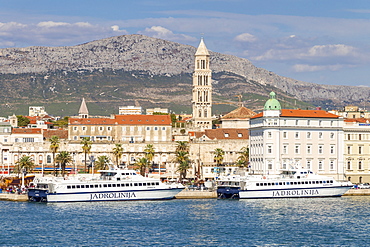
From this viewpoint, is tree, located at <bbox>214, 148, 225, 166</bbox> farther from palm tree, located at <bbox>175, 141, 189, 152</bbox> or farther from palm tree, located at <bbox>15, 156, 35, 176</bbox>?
palm tree, located at <bbox>15, 156, 35, 176</bbox>

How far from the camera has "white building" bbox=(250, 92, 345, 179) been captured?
11956 centimetres

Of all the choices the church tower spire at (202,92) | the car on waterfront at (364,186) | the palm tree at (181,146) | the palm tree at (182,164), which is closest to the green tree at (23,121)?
the church tower spire at (202,92)

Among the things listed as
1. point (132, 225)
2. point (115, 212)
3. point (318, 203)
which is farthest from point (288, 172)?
point (132, 225)

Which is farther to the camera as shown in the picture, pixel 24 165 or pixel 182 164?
pixel 182 164

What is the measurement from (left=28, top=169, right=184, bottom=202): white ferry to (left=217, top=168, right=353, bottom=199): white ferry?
6.99m

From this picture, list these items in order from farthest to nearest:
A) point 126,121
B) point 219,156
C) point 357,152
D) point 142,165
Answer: point 126,121
point 219,156
point 142,165
point 357,152

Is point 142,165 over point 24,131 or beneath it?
beneath

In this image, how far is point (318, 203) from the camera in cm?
9675

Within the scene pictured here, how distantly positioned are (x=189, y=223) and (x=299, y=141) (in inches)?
1885

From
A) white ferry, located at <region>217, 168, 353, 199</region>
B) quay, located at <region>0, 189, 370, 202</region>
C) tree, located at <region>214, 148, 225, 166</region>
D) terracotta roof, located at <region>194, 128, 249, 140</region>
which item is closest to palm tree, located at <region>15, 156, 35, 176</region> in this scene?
quay, located at <region>0, 189, 370, 202</region>

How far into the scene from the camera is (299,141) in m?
121

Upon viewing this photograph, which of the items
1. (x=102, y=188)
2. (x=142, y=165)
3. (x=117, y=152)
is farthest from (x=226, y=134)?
(x=102, y=188)

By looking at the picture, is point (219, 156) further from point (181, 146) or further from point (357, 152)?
point (357, 152)

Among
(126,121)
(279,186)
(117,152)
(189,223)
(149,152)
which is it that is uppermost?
(126,121)
